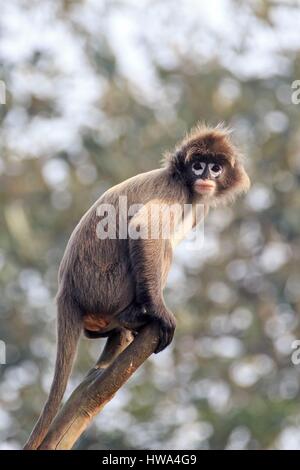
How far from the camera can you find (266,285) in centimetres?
2511

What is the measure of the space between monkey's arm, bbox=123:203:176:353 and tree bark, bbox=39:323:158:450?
0.34 m

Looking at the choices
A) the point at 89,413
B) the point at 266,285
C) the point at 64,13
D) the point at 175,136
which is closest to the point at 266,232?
the point at 266,285

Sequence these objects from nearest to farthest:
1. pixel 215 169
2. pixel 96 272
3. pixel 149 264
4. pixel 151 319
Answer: pixel 151 319
pixel 149 264
pixel 96 272
pixel 215 169

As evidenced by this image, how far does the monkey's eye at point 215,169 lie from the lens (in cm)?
834

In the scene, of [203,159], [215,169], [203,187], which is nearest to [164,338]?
[203,187]

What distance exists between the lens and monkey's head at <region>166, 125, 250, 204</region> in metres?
8.17

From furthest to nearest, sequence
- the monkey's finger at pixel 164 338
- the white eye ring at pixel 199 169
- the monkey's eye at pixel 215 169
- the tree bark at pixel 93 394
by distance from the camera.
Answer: the monkey's eye at pixel 215 169 → the white eye ring at pixel 199 169 → the monkey's finger at pixel 164 338 → the tree bark at pixel 93 394

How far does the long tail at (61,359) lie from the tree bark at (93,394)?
18cm

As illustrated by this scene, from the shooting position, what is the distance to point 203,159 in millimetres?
8273

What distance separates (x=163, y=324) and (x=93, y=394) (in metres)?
0.87

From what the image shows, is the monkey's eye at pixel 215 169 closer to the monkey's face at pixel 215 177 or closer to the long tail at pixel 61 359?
the monkey's face at pixel 215 177

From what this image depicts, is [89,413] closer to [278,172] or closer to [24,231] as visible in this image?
[24,231]

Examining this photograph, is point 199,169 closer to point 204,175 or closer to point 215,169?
point 204,175

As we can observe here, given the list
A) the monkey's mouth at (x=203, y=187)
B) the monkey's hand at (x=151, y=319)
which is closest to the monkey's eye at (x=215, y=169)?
the monkey's mouth at (x=203, y=187)
